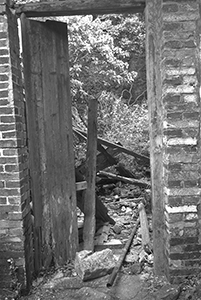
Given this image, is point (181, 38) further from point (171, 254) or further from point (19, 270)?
point (19, 270)

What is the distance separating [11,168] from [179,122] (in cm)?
160

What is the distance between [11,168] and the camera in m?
2.61

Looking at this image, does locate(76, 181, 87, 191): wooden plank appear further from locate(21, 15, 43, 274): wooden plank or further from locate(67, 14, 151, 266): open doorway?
locate(21, 15, 43, 274): wooden plank

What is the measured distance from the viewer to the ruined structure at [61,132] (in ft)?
8.19

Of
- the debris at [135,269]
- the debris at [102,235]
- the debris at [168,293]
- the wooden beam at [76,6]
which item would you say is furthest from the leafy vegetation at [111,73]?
the debris at [168,293]

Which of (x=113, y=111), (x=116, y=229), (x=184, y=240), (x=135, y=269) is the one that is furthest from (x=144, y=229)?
(x=113, y=111)

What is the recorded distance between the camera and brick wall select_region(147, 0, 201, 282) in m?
2.46

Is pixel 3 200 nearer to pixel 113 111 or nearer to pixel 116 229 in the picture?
pixel 116 229

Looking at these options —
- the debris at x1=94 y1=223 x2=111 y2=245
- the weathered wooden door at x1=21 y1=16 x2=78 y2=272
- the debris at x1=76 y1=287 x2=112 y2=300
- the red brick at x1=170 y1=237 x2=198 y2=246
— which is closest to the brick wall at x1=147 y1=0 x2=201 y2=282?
the red brick at x1=170 y1=237 x2=198 y2=246

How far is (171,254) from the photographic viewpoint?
8.61 ft

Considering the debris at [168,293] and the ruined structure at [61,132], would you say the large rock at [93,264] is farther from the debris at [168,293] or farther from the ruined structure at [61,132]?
the debris at [168,293]

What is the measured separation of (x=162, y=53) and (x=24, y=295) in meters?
2.63

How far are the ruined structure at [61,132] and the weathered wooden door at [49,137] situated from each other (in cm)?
1

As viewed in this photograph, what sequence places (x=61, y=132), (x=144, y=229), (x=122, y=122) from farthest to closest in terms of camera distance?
1. (x=122, y=122)
2. (x=144, y=229)
3. (x=61, y=132)
